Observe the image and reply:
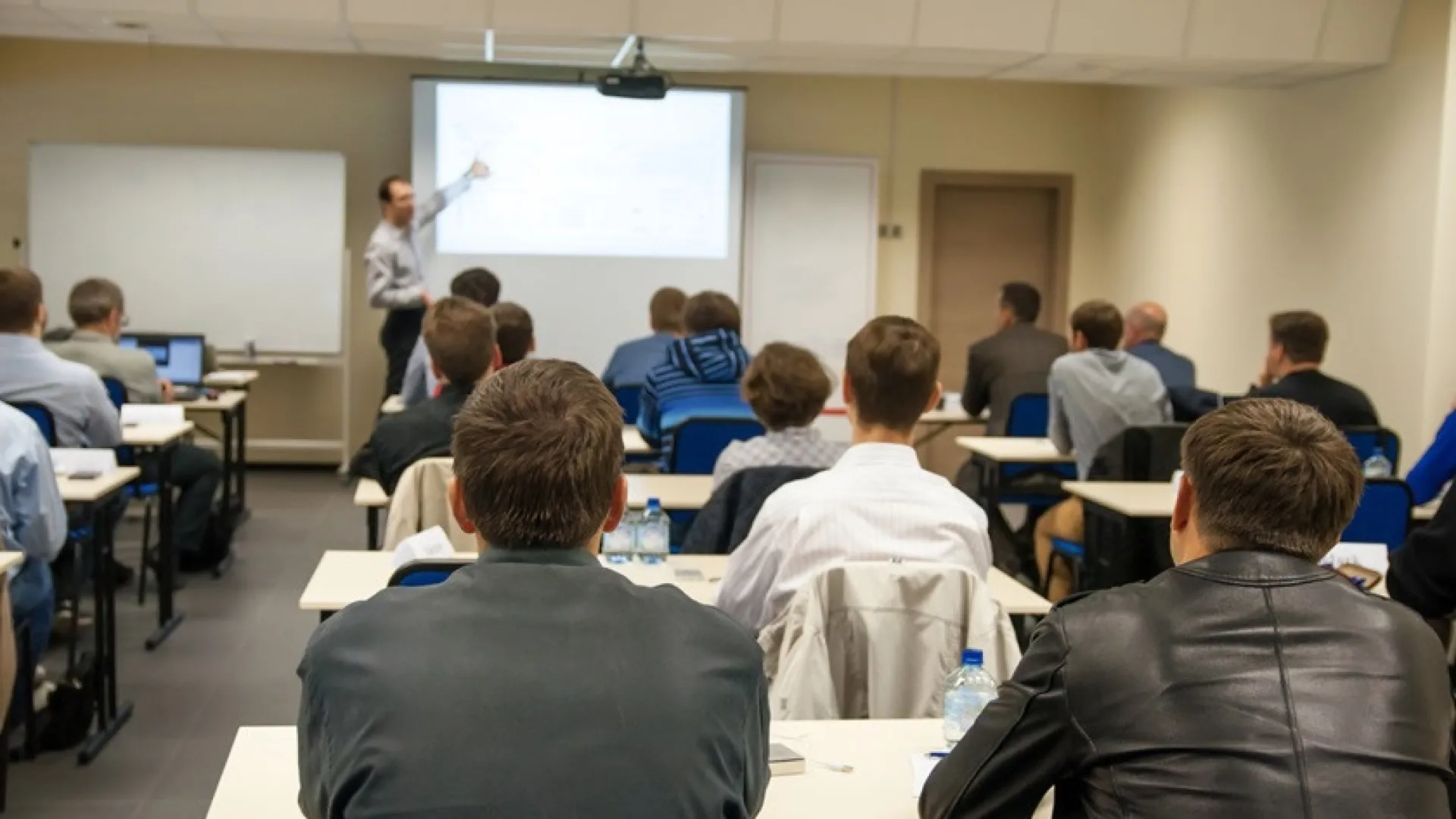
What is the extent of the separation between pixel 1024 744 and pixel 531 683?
0.58 m

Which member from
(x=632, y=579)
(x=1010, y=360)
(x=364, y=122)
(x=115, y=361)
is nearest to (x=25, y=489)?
(x=632, y=579)

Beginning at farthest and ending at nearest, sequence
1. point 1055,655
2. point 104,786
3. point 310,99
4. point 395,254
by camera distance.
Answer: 1. point 310,99
2. point 395,254
3. point 104,786
4. point 1055,655

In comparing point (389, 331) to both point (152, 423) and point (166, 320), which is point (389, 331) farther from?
point (152, 423)

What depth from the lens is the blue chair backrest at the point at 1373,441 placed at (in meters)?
5.20

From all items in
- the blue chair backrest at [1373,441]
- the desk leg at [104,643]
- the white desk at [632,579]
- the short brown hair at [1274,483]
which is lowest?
the desk leg at [104,643]

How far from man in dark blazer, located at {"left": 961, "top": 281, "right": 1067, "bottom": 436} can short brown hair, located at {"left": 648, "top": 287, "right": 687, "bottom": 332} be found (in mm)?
1467

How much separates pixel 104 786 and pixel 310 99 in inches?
247

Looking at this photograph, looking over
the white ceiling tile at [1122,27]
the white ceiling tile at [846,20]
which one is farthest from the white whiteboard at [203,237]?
the white ceiling tile at [1122,27]

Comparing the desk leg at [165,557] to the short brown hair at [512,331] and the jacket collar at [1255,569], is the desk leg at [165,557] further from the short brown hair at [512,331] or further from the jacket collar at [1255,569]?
the jacket collar at [1255,569]

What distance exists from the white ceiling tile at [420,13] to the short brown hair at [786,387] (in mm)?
3395

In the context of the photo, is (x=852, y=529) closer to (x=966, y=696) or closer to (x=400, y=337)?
(x=966, y=696)

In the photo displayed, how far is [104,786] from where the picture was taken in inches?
159

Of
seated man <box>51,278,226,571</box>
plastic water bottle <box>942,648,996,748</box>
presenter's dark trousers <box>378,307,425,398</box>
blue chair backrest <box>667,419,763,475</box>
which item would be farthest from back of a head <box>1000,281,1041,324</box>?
plastic water bottle <box>942,648,996,748</box>

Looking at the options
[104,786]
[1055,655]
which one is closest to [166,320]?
[104,786]
